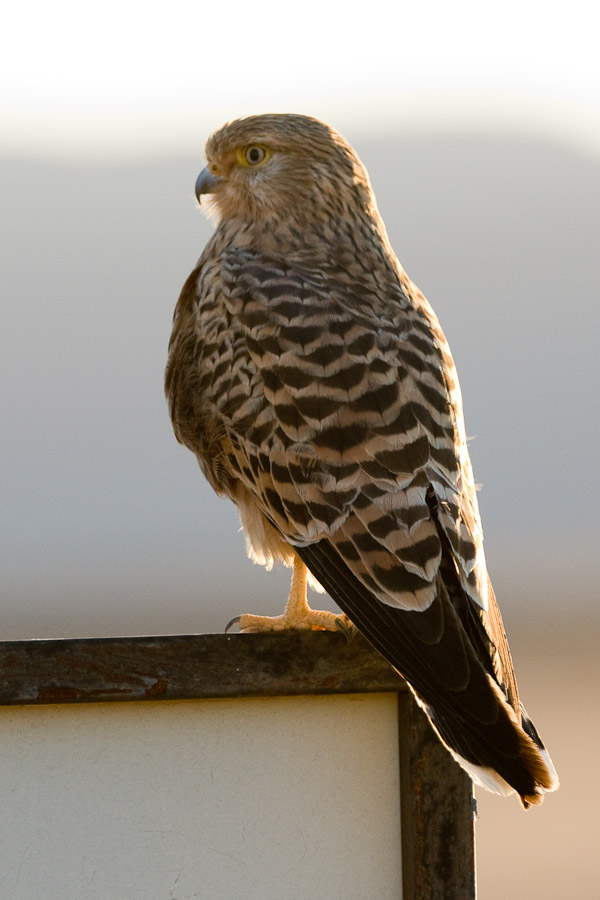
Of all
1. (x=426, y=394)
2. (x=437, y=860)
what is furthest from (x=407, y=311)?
(x=437, y=860)

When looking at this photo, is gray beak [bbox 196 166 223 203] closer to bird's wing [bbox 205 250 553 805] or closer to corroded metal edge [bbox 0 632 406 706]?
bird's wing [bbox 205 250 553 805]

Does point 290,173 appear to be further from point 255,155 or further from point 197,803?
point 197,803

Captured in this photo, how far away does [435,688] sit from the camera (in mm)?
1861

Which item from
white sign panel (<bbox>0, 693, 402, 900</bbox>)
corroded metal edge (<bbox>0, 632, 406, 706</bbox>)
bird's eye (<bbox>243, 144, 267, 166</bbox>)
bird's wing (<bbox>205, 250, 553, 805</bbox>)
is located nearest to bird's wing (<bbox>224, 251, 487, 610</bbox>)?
bird's wing (<bbox>205, 250, 553, 805</bbox>)

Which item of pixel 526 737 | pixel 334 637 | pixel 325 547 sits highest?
pixel 325 547

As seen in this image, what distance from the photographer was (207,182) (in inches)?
120

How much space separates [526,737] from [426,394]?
2.27 ft

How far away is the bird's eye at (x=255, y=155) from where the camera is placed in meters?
2.96

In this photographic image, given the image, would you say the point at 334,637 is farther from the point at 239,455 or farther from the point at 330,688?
the point at 239,455

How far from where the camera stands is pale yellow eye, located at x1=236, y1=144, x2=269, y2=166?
2.96 meters

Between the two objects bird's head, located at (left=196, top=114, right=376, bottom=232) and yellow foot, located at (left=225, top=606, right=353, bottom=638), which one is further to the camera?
bird's head, located at (left=196, top=114, right=376, bottom=232)

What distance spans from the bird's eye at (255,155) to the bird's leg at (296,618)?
100cm

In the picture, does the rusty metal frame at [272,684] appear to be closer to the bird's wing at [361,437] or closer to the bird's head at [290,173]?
the bird's wing at [361,437]

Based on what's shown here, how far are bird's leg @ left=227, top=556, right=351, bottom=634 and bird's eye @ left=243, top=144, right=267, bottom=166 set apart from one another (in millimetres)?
1004
